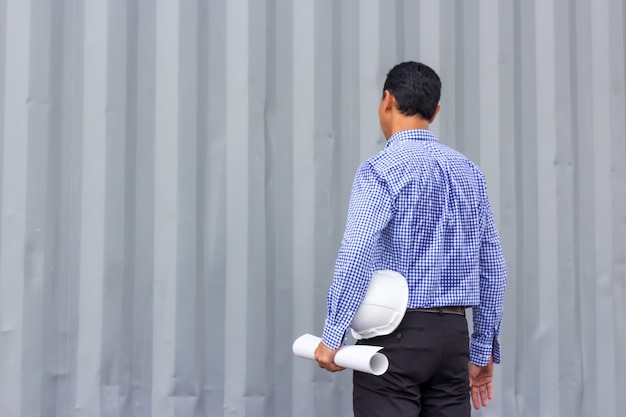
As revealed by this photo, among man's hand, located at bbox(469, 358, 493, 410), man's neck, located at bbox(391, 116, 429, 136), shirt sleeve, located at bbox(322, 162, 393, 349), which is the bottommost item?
man's hand, located at bbox(469, 358, 493, 410)

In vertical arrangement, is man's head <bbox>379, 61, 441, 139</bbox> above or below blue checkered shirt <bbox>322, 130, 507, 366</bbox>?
above

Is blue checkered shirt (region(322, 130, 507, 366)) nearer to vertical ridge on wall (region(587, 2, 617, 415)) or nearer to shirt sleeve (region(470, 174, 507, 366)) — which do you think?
shirt sleeve (region(470, 174, 507, 366))

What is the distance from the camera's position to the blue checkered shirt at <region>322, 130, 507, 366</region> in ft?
7.17

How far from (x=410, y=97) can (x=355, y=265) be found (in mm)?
618

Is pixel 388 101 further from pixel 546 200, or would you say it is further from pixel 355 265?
pixel 546 200

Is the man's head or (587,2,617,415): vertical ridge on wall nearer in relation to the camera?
the man's head

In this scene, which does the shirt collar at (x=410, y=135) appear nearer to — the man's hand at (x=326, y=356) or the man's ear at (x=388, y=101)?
the man's ear at (x=388, y=101)

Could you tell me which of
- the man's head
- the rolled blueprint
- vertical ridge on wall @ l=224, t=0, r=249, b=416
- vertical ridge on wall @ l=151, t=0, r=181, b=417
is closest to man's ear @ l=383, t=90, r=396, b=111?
the man's head

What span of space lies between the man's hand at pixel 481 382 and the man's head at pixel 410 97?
91 cm

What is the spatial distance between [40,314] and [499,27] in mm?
2683

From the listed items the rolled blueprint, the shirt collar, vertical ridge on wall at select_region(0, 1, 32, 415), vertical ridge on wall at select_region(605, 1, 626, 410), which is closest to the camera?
the rolled blueprint

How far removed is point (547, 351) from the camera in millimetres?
3703

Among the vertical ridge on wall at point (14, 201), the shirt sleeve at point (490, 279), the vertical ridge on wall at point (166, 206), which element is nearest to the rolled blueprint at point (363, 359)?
the shirt sleeve at point (490, 279)

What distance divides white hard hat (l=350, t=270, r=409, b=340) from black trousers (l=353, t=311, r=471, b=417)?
4 cm
